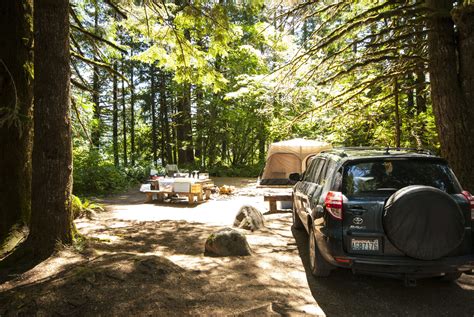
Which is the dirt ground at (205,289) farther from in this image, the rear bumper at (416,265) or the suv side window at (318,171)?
the suv side window at (318,171)

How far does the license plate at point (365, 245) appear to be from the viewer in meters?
3.58

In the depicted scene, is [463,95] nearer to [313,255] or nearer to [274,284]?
[313,255]

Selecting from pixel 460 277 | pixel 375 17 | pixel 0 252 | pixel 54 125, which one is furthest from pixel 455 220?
pixel 0 252

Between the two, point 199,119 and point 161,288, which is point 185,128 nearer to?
point 199,119

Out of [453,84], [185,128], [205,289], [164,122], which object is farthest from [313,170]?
[164,122]

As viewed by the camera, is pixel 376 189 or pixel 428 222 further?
pixel 376 189

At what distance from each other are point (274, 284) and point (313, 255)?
2.21ft

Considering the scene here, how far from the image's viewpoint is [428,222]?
334 centimetres

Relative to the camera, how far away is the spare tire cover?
3.34 meters

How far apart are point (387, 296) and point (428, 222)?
115 centimetres

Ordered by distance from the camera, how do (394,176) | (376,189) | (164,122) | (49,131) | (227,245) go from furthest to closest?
(164,122)
(227,245)
(49,131)
(394,176)
(376,189)

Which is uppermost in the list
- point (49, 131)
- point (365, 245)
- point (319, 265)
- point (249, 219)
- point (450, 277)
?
point (49, 131)

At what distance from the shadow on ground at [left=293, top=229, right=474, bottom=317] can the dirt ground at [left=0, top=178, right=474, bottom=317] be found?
10mm

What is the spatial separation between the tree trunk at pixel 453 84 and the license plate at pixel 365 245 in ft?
11.7
